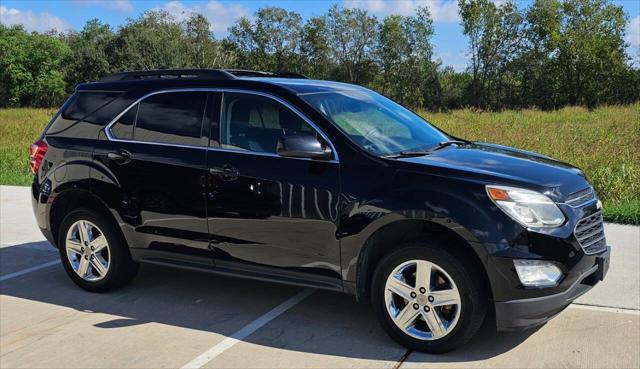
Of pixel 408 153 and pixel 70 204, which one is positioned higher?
pixel 408 153

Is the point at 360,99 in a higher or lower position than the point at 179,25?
lower

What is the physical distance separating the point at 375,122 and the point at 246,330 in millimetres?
1866

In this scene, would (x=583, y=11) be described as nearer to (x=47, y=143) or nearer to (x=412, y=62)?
(x=412, y=62)

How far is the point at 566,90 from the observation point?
57.0 m

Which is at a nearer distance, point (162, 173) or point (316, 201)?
point (316, 201)

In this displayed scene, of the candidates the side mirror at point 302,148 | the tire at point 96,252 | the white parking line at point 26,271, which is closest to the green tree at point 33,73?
the white parking line at point 26,271

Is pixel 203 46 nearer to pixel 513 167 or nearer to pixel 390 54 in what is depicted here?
pixel 390 54

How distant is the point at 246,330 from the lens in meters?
4.45

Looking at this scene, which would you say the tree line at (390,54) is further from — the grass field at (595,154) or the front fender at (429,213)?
the front fender at (429,213)

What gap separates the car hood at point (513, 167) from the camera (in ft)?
12.3

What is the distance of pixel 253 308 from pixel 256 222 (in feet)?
3.00

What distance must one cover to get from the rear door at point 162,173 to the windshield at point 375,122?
1.01m

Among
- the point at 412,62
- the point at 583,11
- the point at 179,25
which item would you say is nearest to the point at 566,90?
the point at 583,11

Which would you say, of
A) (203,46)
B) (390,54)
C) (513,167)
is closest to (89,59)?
(203,46)
